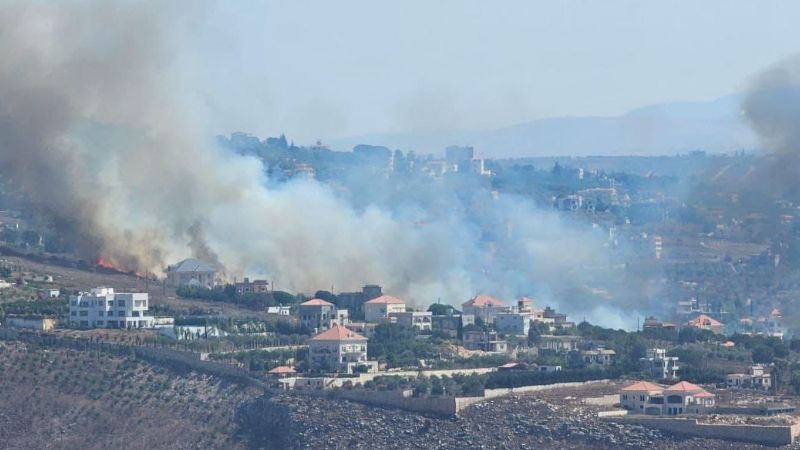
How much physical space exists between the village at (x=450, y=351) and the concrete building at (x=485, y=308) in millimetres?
75

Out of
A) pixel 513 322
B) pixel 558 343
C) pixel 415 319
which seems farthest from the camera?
pixel 513 322

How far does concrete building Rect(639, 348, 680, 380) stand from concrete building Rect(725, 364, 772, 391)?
1.69 m

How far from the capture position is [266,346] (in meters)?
85.4

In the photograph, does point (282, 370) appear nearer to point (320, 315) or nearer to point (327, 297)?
point (320, 315)

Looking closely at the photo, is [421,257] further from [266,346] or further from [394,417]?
[394,417]

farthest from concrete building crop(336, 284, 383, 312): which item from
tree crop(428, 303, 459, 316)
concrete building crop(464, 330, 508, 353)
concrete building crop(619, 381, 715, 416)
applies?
concrete building crop(619, 381, 715, 416)

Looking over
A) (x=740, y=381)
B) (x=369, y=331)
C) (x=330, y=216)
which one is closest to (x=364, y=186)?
(x=330, y=216)

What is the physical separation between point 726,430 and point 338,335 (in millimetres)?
15540

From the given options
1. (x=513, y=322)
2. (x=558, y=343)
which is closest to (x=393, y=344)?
(x=558, y=343)

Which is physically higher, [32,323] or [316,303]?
[316,303]

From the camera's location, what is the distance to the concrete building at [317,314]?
8950cm

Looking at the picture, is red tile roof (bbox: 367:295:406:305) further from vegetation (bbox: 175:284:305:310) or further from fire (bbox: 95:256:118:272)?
fire (bbox: 95:256:118:272)

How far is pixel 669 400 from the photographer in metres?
73.9

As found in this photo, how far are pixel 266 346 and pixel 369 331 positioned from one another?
4.01m
